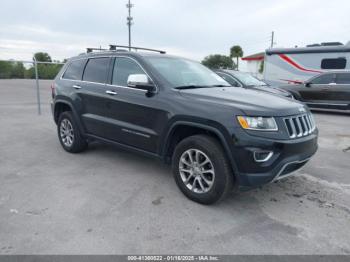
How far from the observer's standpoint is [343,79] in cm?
1116

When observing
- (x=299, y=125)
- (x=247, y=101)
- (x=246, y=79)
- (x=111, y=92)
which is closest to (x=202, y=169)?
(x=247, y=101)

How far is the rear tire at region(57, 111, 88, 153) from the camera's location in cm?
518

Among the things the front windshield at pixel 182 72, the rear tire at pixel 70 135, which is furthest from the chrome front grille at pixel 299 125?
the rear tire at pixel 70 135

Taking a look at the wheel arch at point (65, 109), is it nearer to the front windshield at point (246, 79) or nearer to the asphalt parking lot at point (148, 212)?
the asphalt parking lot at point (148, 212)

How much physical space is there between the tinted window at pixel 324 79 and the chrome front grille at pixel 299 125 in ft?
30.0

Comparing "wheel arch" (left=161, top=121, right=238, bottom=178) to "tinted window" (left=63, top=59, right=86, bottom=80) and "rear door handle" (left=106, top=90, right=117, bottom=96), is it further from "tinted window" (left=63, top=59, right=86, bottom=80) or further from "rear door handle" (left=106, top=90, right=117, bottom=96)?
"tinted window" (left=63, top=59, right=86, bottom=80)

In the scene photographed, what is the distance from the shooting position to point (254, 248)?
2646 mm

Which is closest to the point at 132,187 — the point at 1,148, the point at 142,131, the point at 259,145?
the point at 142,131

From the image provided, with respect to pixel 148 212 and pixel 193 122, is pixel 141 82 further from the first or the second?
pixel 148 212

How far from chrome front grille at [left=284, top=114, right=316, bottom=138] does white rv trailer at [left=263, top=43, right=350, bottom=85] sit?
36.4 ft

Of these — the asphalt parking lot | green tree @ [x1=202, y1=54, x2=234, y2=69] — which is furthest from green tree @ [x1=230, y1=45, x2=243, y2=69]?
the asphalt parking lot

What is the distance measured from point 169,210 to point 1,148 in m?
4.11

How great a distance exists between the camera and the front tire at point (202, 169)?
314cm

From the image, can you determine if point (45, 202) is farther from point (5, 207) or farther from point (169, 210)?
point (169, 210)
